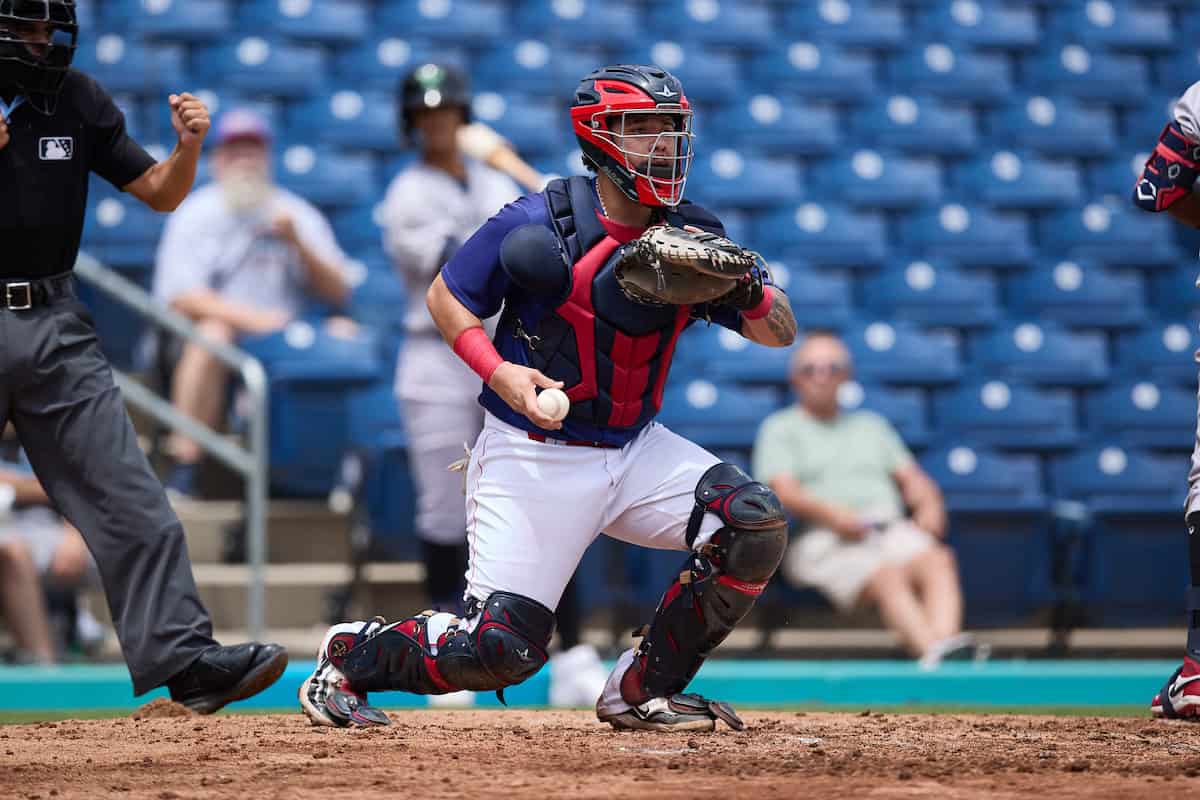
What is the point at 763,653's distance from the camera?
22.4 ft

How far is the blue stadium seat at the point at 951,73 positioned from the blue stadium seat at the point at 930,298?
4.80 ft

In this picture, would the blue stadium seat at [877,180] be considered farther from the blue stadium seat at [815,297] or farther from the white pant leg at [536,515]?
the white pant leg at [536,515]

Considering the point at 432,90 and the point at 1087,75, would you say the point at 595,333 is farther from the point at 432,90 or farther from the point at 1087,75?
the point at 1087,75

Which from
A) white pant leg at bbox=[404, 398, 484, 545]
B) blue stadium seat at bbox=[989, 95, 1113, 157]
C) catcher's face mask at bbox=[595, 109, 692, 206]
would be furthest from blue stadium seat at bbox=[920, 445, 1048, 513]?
catcher's face mask at bbox=[595, 109, 692, 206]

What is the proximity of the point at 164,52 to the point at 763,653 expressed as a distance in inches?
187

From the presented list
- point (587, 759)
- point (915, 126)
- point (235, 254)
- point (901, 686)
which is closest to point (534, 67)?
point (915, 126)

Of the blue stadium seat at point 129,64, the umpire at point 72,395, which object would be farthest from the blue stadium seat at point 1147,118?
the umpire at point 72,395

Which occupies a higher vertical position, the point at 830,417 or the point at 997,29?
the point at 997,29

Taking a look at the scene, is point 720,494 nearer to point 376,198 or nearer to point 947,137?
point 376,198

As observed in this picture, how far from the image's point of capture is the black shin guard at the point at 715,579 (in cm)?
391

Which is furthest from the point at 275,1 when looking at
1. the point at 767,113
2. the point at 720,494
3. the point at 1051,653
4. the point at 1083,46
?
the point at 720,494

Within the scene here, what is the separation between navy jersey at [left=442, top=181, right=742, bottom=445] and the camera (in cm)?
399

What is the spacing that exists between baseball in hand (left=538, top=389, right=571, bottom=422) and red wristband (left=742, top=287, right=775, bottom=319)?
0.59 metres

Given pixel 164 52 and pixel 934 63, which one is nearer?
pixel 164 52
